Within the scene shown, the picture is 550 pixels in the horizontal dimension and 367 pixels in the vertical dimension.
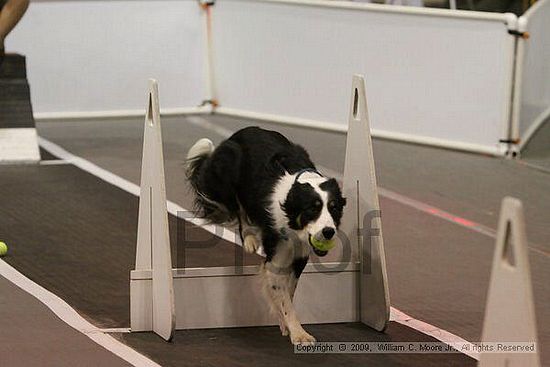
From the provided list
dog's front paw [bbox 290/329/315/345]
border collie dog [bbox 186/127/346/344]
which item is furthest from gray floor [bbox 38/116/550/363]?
border collie dog [bbox 186/127/346/344]

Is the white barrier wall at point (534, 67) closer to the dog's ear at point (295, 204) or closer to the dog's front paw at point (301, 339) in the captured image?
the dog's front paw at point (301, 339)

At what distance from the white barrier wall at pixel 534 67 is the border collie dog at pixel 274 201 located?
4.61 m

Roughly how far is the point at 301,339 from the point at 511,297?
151cm

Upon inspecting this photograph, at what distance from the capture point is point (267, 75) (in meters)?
11.6

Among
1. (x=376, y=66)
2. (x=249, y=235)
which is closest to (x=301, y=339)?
(x=249, y=235)

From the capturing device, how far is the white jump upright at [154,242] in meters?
5.22

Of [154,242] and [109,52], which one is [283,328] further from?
[109,52]

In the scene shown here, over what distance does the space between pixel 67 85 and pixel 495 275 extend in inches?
330

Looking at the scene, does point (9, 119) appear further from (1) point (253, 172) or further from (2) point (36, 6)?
(1) point (253, 172)

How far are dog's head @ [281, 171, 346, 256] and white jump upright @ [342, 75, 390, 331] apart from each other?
590mm

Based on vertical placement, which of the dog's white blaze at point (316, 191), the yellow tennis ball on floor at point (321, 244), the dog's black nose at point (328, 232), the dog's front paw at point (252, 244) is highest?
the dog's white blaze at point (316, 191)

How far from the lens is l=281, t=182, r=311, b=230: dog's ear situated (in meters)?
4.89

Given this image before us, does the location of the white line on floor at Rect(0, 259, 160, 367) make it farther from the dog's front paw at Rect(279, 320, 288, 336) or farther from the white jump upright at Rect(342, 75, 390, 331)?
the white jump upright at Rect(342, 75, 390, 331)

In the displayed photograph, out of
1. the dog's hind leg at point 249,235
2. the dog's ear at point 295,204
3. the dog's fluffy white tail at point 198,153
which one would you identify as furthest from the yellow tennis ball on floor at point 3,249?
the dog's ear at point 295,204
